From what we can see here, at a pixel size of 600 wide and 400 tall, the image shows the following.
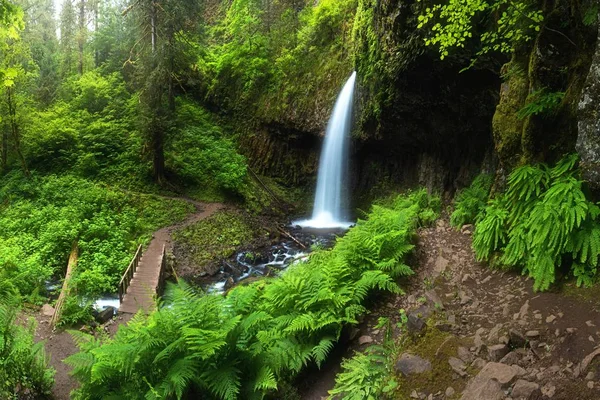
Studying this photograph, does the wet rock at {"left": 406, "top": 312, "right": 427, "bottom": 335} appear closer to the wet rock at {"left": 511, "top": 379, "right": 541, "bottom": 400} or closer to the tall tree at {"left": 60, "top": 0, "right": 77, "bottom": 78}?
the wet rock at {"left": 511, "top": 379, "right": 541, "bottom": 400}

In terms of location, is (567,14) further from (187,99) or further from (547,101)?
(187,99)

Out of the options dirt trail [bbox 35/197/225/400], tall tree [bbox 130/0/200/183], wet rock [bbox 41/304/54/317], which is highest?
tall tree [bbox 130/0/200/183]

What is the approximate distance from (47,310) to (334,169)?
13.9 meters

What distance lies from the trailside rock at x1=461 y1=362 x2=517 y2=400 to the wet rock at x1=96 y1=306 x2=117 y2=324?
901cm

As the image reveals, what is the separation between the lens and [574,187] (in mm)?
4844

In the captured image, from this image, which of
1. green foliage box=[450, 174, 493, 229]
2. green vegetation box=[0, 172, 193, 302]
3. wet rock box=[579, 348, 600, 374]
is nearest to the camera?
wet rock box=[579, 348, 600, 374]

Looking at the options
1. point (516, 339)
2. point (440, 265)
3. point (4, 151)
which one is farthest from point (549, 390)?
Answer: point (4, 151)

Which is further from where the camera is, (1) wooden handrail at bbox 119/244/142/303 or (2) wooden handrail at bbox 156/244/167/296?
(2) wooden handrail at bbox 156/244/167/296

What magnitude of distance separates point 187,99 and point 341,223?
15.1 m

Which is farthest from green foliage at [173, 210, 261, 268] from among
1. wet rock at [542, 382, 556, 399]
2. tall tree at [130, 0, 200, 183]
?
wet rock at [542, 382, 556, 399]

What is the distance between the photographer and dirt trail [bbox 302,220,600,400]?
355 cm

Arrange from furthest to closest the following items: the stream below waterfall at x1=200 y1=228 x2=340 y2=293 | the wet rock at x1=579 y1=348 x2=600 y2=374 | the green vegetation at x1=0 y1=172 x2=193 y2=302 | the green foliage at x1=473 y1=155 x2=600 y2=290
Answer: the stream below waterfall at x1=200 y1=228 x2=340 y2=293 → the green vegetation at x1=0 y1=172 x2=193 y2=302 → the green foliage at x1=473 y1=155 x2=600 y2=290 → the wet rock at x1=579 y1=348 x2=600 y2=374

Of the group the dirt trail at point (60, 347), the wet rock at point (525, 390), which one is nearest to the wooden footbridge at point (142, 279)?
the dirt trail at point (60, 347)

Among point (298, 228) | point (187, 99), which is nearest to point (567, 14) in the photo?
point (298, 228)
